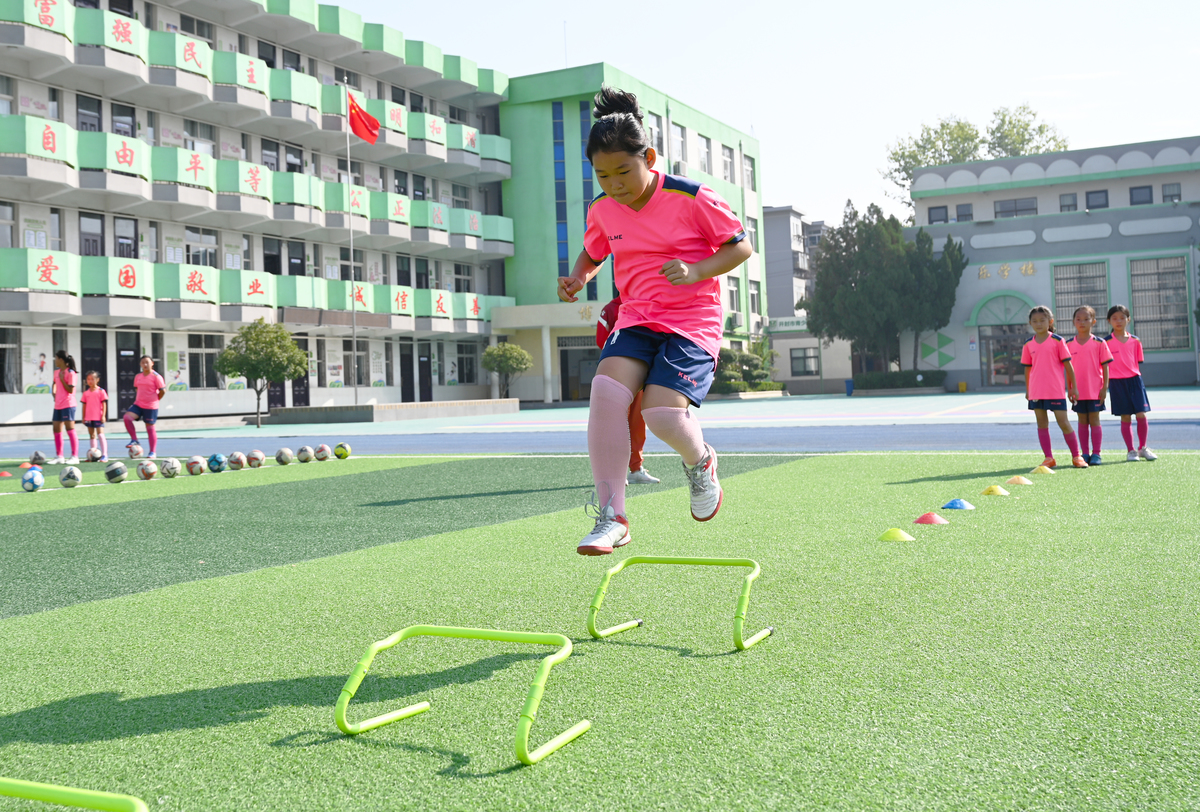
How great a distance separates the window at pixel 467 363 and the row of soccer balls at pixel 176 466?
3208 centimetres

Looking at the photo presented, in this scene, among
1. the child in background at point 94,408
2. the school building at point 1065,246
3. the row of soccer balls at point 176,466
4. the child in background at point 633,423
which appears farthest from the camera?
the school building at point 1065,246

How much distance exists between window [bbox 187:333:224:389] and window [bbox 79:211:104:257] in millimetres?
4491

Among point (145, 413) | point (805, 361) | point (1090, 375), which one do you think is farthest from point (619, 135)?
point (805, 361)

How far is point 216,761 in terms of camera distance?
259cm

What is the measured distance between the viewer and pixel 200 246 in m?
35.5

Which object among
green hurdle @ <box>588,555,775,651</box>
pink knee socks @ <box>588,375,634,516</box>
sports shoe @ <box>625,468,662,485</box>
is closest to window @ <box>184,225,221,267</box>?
sports shoe @ <box>625,468,662,485</box>

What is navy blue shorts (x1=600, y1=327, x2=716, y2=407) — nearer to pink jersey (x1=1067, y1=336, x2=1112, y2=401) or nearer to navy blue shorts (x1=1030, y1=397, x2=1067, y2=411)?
navy blue shorts (x1=1030, y1=397, x2=1067, y2=411)

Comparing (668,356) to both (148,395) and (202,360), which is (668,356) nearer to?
(148,395)

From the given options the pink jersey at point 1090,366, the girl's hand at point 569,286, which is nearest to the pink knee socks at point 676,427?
the girl's hand at point 569,286

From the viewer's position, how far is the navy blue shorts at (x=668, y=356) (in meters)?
3.85

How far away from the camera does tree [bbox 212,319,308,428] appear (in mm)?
31672

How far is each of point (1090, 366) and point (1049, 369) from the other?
0.77 meters

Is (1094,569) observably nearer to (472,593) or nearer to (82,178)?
(472,593)

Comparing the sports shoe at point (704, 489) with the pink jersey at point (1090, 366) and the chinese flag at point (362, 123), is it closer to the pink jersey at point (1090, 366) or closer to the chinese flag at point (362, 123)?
the pink jersey at point (1090, 366)
